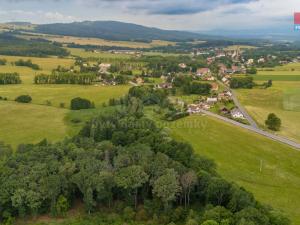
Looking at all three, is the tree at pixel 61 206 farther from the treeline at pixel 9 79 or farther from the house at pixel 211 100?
the treeline at pixel 9 79

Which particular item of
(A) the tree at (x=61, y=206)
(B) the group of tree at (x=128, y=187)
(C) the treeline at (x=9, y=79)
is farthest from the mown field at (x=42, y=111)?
(A) the tree at (x=61, y=206)

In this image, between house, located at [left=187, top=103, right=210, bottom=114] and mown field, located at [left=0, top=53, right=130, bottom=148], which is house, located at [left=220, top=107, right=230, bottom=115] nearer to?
house, located at [left=187, top=103, right=210, bottom=114]

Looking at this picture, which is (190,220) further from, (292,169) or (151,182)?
(292,169)

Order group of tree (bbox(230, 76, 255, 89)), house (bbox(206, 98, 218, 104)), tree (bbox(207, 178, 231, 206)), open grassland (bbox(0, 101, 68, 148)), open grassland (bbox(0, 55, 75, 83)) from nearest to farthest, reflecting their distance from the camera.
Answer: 1. tree (bbox(207, 178, 231, 206))
2. open grassland (bbox(0, 101, 68, 148))
3. house (bbox(206, 98, 218, 104))
4. group of tree (bbox(230, 76, 255, 89))
5. open grassland (bbox(0, 55, 75, 83))

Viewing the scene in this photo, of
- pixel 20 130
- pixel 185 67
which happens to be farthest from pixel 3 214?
pixel 185 67

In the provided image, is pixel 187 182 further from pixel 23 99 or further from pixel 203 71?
pixel 203 71

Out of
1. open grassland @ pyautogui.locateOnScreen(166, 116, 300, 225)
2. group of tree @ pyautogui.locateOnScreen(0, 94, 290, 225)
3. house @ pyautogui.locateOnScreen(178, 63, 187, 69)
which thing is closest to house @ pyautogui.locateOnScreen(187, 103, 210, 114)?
open grassland @ pyautogui.locateOnScreen(166, 116, 300, 225)

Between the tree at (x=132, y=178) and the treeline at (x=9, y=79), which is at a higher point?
the treeline at (x=9, y=79)

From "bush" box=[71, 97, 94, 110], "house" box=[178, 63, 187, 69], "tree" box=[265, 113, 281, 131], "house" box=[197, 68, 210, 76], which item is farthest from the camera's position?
"house" box=[178, 63, 187, 69]
